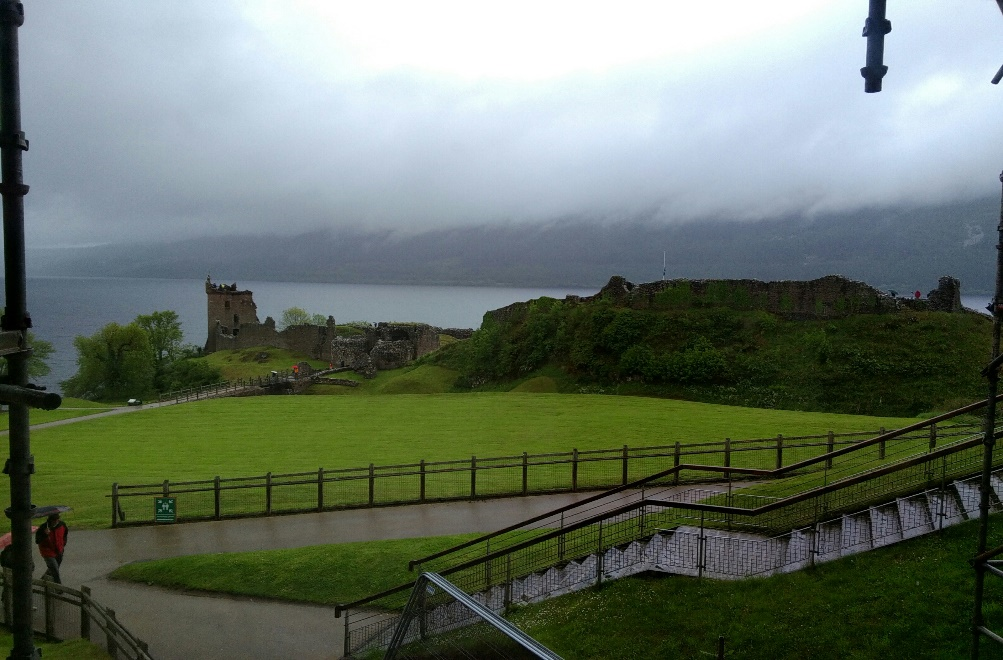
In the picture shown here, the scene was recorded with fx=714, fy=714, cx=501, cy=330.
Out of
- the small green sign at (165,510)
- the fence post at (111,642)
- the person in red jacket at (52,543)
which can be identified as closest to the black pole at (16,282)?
the fence post at (111,642)

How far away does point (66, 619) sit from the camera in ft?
32.1

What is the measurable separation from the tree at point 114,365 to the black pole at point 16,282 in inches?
2500

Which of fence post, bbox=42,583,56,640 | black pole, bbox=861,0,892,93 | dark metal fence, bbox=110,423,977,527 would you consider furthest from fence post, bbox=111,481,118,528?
black pole, bbox=861,0,892,93

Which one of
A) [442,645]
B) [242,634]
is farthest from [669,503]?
[242,634]

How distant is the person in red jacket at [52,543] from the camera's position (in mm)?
11570

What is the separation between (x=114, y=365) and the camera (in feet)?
206

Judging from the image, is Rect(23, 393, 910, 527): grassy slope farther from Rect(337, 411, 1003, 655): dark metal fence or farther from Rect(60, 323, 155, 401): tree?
Rect(60, 323, 155, 401): tree

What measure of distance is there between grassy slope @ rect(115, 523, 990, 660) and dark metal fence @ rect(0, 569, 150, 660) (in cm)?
523

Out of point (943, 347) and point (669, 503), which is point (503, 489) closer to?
point (669, 503)

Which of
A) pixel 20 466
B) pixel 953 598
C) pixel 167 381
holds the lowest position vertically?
pixel 167 381

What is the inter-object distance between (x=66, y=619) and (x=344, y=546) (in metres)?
5.33

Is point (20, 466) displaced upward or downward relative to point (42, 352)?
upward

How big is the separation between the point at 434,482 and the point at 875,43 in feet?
49.9

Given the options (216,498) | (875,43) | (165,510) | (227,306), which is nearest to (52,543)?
(165,510)
